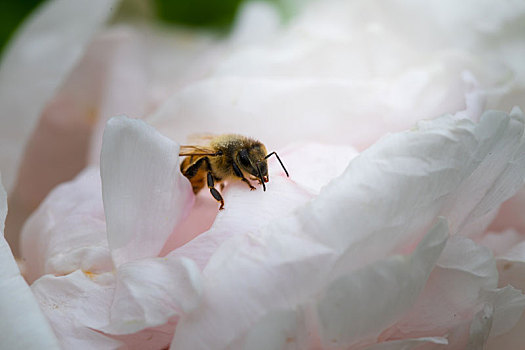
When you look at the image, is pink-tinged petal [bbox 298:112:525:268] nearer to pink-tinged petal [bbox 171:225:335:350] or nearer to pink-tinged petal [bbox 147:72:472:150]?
pink-tinged petal [bbox 171:225:335:350]

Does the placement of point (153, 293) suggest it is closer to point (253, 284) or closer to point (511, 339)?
point (253, 284)

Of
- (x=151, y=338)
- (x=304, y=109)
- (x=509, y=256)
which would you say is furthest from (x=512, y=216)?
(x=151, y=338)

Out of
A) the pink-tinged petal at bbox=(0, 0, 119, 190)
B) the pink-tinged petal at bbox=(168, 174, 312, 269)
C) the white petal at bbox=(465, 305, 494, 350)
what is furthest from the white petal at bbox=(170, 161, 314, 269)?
the pink-tinged petal at bbox=(0, 0, 119, 190)

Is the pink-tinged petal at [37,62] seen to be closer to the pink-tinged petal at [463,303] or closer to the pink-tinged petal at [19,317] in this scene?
the pink-tinged petal at [19,317]

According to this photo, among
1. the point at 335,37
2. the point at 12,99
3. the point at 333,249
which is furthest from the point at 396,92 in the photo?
the point at 12,99

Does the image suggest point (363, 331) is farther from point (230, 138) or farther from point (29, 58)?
point (29, 58)

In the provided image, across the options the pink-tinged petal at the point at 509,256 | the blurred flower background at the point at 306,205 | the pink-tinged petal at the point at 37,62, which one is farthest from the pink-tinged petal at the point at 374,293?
the pink-tinged petal at the point at 37,62

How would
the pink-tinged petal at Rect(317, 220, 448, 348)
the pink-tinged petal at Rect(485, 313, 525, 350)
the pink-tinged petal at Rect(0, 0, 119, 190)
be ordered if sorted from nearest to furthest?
the pink-tinged petal at Rect(317, 220, 448, 348) → the pink-tinged petal at Rect(485, 313, 525, 350) → the pink-tinged petal at Rect(0, 0, 119, 190)
